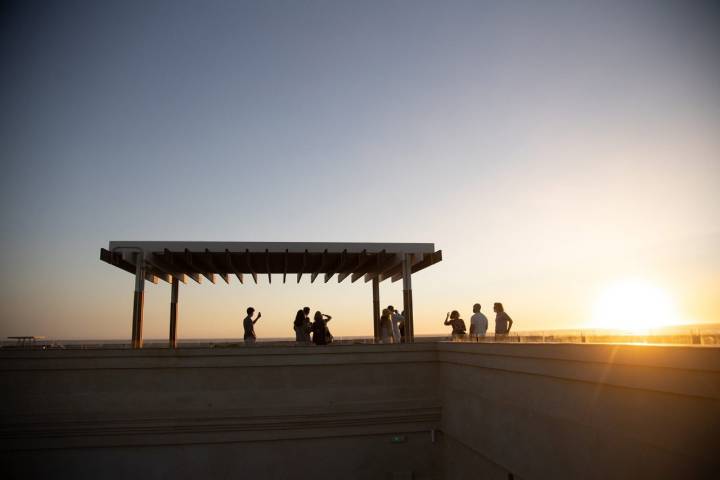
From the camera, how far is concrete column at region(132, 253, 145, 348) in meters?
15.5

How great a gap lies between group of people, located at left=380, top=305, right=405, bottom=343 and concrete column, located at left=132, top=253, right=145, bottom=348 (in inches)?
290

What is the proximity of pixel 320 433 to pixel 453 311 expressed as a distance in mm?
5189

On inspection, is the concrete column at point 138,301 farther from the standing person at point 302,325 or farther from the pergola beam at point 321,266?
the pergola beam at point 321,266

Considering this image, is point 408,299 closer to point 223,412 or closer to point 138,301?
point 223,412

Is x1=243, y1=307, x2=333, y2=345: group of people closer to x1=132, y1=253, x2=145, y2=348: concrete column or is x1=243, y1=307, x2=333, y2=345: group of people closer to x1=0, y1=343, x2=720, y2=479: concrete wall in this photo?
x1=0, y1=343, x2=720, y2=479: concrete wall

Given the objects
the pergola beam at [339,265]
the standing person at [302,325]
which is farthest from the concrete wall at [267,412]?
the pergola beam at [339,265]

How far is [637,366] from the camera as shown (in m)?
7.33

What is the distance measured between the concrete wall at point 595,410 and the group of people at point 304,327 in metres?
4.61

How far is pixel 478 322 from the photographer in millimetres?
13609

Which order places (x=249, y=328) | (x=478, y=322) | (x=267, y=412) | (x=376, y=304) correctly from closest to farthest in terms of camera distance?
(x=478, y=322), (x=267, y=412), (x=249, y=328), (x=376, y=304)

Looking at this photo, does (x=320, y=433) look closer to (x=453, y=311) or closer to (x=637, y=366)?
(x=453, y=311)

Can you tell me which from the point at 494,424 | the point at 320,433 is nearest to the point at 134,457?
the point at 320,433

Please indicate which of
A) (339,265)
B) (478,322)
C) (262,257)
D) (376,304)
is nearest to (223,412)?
(262,257)

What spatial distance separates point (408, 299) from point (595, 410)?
905 cm
